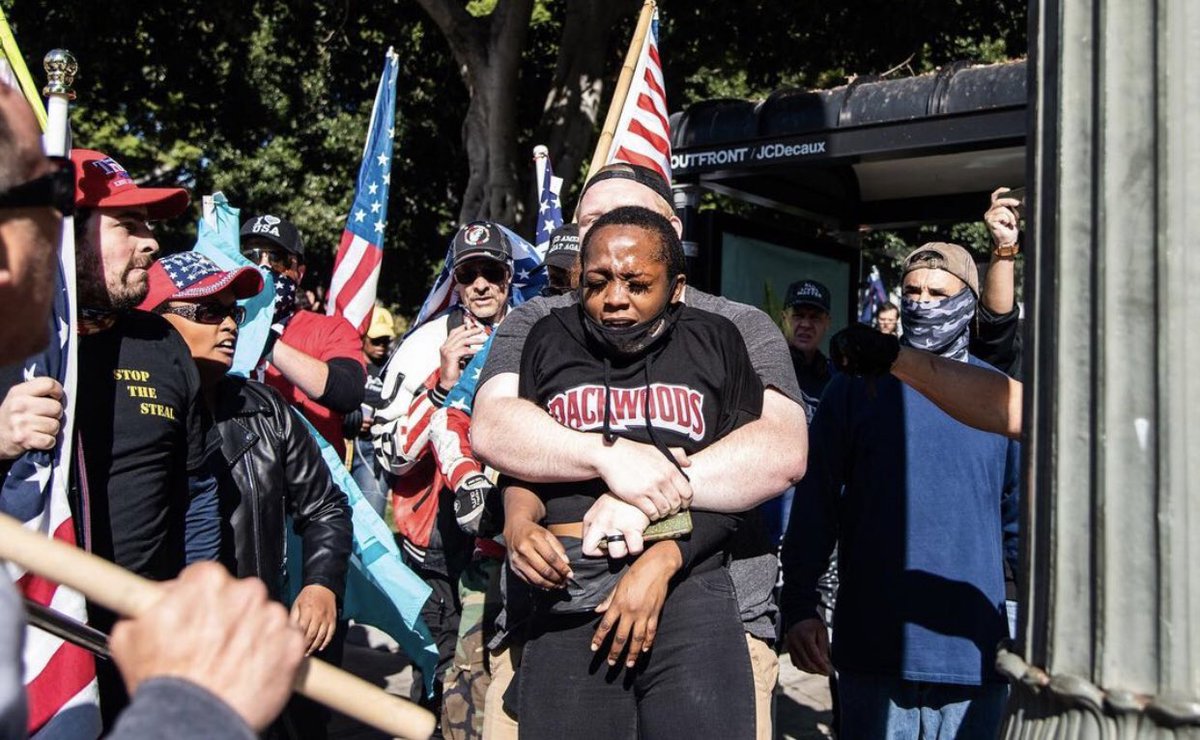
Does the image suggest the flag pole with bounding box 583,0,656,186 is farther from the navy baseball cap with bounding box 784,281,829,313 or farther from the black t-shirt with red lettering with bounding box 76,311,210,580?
the black t-shirt with red lettering with bounding box 76,311,210,580

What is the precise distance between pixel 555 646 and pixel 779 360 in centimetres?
85

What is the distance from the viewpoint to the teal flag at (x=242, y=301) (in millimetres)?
4172

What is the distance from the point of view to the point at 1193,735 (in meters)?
1.62

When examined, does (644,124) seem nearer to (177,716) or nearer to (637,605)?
(637,605)

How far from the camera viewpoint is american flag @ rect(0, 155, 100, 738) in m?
2.68

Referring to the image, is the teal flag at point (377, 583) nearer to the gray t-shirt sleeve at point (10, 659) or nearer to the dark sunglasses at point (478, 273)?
the dark sunglasses at point (478, 273)

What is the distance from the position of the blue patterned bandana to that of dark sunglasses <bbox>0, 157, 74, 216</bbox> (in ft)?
8.89

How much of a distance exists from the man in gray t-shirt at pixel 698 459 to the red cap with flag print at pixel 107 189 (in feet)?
3.15

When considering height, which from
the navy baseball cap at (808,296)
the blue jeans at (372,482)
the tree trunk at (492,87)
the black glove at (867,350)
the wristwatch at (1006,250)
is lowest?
the blue jeans at (372,482)

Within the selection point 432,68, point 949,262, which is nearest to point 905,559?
point 949,262

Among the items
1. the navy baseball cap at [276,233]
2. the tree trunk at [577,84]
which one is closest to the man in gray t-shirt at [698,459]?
the navy baseball cap at [276,233]

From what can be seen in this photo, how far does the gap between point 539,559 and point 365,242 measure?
4.35 metres

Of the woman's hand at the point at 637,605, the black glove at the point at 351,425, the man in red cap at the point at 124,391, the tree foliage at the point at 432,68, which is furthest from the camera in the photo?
the tree foliage at the point at 432,68

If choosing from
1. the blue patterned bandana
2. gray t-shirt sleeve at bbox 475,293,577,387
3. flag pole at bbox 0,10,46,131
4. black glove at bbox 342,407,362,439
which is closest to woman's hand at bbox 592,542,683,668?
gray t-shirt sleeve at bbox 475,293,577,387
